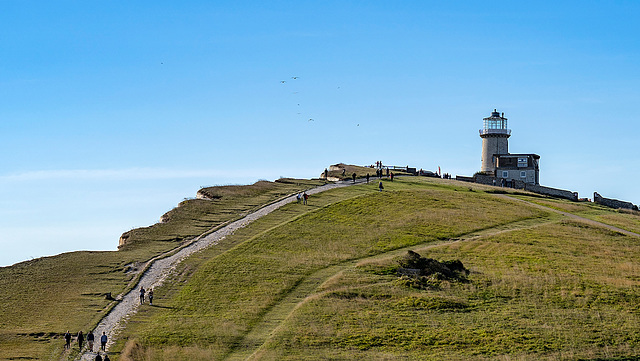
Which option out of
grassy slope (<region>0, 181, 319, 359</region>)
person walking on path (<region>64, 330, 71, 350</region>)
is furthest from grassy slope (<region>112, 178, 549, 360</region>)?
grassy slope (<region>0, 181, 319, 359</region>)

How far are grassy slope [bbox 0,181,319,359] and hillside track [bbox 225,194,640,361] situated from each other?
12.4 metres

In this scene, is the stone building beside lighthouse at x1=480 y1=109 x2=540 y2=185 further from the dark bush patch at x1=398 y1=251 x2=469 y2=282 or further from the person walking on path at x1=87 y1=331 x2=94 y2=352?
the person walking on path at x1=87 y1=331 x2=94 y2=352

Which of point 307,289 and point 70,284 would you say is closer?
point 307,289

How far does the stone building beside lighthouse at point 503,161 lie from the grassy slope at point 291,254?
25169mm

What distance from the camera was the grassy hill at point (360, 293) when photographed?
50344 mm

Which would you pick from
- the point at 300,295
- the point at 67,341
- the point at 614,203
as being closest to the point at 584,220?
the point at 614,203

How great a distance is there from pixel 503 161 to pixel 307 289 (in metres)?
78.4

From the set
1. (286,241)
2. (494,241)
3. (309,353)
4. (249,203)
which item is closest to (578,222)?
(494,241)

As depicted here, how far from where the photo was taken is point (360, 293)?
196 ft

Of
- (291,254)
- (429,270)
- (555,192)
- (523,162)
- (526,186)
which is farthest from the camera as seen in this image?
(523,162)

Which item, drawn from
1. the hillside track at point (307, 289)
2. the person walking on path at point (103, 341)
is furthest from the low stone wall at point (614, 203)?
the person walking on path at point (103, 341)

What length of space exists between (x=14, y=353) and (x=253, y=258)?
25165mm

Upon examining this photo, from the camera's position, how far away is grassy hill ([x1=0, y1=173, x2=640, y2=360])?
50344mm

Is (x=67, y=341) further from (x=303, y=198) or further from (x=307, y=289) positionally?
(x=303, y=198)
